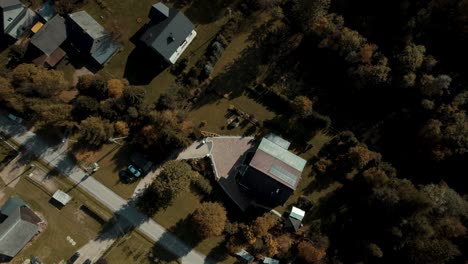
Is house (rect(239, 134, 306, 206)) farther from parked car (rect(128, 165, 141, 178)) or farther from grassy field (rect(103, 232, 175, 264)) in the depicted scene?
grassy field (rect(103, 232, 175, 264))

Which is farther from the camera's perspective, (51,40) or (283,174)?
(51,40)

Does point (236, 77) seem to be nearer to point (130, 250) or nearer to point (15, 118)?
point (130, 250)

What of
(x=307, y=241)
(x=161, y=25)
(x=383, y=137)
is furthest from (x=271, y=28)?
(x=307, y=241)

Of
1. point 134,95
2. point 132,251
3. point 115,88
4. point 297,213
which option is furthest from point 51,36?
point 297,213

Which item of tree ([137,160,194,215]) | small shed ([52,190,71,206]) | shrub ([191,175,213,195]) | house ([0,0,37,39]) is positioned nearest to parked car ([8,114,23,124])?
house ([0,0,37,39])

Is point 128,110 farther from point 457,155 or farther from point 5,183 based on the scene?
point 457,155
